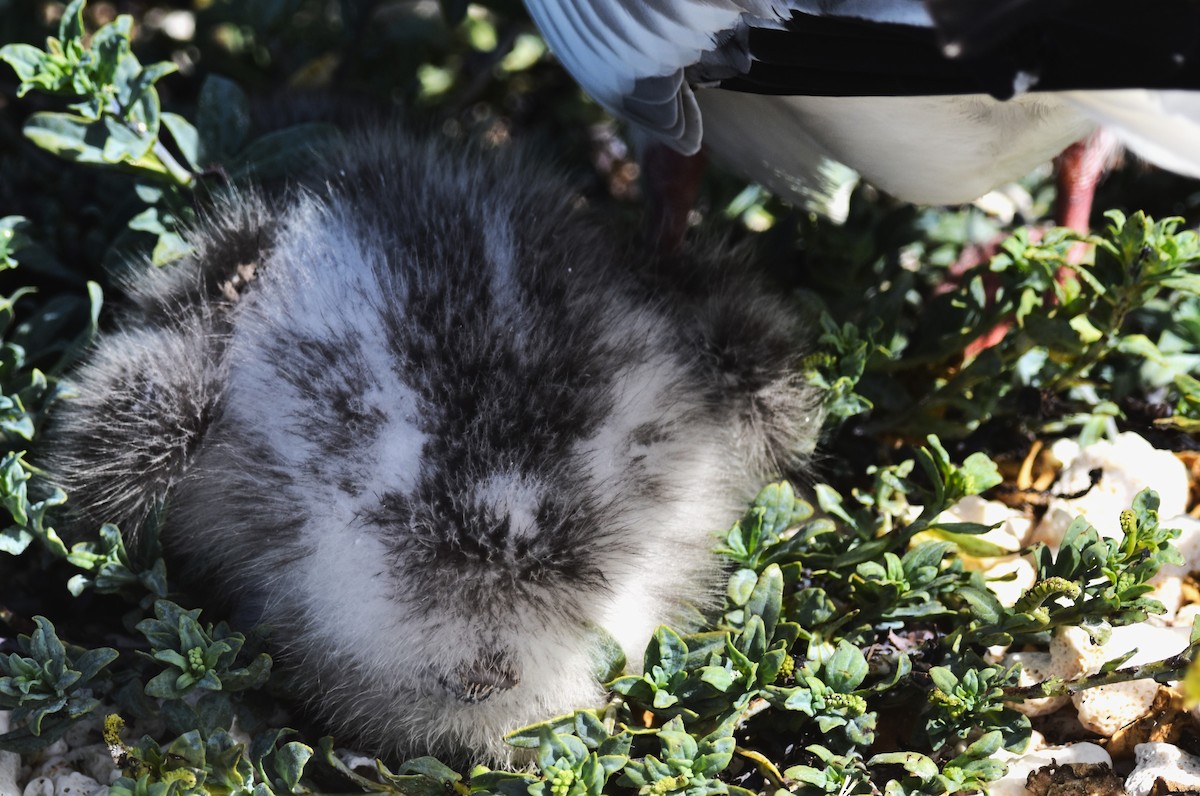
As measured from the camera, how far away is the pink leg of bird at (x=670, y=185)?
142cm

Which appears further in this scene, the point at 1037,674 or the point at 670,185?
the point at 670,185

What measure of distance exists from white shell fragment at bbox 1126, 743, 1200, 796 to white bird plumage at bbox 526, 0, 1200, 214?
52 centimetres

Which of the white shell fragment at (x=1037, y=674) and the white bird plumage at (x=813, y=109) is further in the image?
the white shell fragment at (x=1037, y=674)

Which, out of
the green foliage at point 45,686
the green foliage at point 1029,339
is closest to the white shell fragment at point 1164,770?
the green foliage at point 1029,339

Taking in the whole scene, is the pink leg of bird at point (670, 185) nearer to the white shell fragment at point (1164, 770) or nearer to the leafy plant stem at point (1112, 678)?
the leafy plant stem at point (1112, 678)

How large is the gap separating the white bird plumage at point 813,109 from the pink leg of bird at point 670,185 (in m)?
0.06

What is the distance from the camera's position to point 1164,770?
1.08m

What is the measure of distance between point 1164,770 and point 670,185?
81 centimetres

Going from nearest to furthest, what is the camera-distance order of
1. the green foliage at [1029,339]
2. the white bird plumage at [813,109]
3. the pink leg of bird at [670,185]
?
the white bird plumage at [813,109] < the green foliage at [1029,339] < the pink leg of bird at [670,185]

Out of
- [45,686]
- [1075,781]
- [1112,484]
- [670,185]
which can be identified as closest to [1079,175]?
[1112,484]

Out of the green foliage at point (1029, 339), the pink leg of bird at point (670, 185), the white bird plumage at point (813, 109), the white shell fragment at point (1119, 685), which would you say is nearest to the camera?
the white bird plumage at point (813, 109)

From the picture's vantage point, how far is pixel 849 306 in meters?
1.48

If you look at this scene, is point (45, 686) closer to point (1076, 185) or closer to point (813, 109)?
point (813, 109)

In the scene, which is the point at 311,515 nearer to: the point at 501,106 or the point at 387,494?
the point at 387,494
